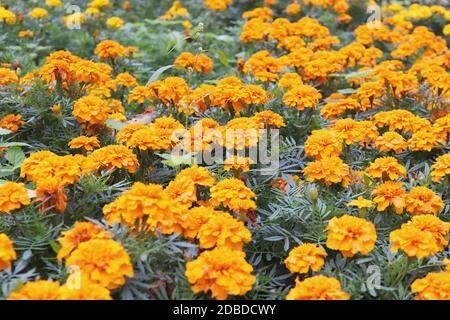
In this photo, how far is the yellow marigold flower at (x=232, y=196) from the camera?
239 cm

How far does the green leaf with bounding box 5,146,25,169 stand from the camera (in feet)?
9.14

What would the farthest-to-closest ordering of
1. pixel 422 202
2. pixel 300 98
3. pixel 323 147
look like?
pixel 300 98 < pixel 323 147 < pixel 422 202

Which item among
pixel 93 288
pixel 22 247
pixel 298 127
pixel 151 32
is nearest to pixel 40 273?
pixel 22 247

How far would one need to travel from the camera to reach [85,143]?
114 inches

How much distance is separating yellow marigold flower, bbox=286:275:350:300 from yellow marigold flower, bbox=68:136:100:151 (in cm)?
136

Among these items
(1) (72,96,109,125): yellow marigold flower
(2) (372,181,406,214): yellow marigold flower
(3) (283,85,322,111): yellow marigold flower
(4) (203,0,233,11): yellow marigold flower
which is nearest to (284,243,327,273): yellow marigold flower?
(2) (372,181,406,214): yellow marigold flower

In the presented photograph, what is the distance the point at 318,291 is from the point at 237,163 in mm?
880

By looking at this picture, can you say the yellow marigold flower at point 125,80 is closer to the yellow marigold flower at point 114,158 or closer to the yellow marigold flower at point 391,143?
the yellow marigold flower at point 114,158

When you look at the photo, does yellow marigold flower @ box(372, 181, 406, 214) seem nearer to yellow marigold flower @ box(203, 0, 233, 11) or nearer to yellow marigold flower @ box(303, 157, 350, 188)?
yellow marigold flower @ box(303, 157, 350, 188)

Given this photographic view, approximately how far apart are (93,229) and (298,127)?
1.70 meters

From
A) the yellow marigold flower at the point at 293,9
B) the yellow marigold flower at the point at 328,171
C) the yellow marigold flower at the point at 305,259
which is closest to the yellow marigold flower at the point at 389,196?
the yellow marigold flower at the point at 328,171

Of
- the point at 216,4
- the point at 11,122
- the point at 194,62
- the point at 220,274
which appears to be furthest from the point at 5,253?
the point at 216,4

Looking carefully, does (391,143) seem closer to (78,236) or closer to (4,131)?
(78,236)
